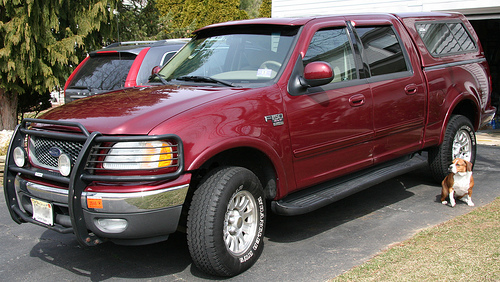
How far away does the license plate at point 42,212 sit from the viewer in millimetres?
3680

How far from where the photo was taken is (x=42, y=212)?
3.75 m

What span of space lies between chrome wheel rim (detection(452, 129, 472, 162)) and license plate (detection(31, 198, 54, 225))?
471cm

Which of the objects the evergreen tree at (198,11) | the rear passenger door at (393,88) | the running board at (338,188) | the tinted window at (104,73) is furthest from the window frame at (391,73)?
the evergreen tree at (198,11)

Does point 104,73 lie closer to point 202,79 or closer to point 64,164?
point 202,79

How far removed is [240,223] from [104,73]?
16.1 feet

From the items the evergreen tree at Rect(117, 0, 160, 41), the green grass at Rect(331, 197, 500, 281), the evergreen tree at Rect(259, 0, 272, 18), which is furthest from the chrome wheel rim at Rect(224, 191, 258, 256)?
the evergreen tree at Rect(259, 0, 272, 18)

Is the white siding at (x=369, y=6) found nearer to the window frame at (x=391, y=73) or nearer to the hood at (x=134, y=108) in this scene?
the window frame at (x=391, y=73)

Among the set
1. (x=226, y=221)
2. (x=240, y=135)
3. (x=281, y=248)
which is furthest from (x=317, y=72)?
(x=281, y=248)

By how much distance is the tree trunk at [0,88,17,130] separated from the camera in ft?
32.7

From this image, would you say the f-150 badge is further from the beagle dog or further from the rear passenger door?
the beagle dog

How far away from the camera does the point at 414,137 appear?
18.2 feet

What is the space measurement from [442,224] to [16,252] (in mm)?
4023

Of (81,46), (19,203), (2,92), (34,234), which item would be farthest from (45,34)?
(19,203)

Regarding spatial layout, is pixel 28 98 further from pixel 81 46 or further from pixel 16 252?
pixel 16 252
